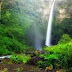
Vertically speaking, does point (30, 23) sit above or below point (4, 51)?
above

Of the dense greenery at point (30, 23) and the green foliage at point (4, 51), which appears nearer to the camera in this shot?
the green foliage at point (4, 51)

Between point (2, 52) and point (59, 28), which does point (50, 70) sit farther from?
point (59, 28)

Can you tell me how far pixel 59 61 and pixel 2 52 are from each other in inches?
467

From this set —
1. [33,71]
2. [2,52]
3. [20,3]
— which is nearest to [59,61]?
[33,71]

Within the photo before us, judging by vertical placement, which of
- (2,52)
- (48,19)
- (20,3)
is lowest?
(2,52)

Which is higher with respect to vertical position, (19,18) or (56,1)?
(56,1)

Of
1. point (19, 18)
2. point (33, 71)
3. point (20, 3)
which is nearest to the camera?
point (33, 71)

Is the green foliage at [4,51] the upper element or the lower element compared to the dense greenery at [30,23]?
lower

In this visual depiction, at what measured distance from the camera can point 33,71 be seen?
13336 millimetres

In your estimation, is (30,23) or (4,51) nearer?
(4,51)

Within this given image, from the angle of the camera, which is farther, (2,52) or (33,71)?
(2,52)

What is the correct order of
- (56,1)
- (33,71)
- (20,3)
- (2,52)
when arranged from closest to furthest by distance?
(33,71)
(2,52)
(20,3)
(56,1)

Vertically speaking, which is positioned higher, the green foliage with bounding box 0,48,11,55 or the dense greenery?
the dense greenery

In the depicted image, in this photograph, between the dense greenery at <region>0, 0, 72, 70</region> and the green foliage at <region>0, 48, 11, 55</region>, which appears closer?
the green foliage at <region>0, 48, 11, 55</region>
